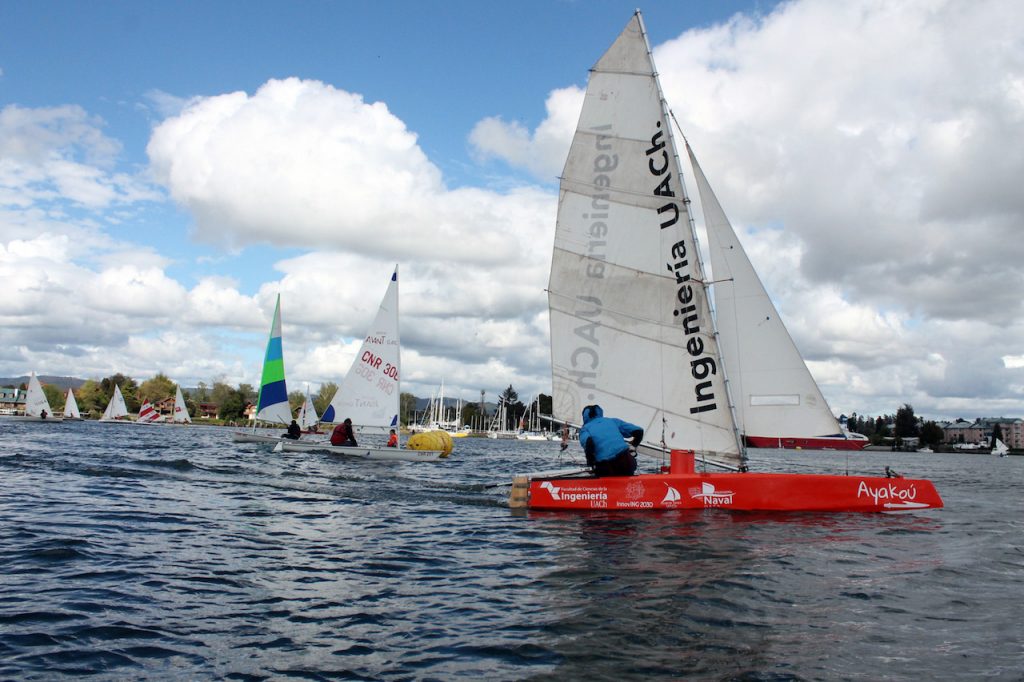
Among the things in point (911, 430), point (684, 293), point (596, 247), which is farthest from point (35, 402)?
point (911, 430)

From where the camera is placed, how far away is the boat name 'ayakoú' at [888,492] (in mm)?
14125

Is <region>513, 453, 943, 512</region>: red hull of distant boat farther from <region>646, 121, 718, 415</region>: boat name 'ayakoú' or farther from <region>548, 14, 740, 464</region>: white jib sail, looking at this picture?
<region>646, 121, 718, 415</region>: boat name 'ayakoú'

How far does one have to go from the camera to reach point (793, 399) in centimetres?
1440

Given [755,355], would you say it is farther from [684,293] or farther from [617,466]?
[617,466]

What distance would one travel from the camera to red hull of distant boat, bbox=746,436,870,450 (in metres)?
13.7

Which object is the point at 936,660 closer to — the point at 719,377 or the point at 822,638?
the point at 822,638

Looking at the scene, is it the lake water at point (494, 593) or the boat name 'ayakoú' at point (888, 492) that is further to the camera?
the boat name 'ayakoú' at point (888, 492)

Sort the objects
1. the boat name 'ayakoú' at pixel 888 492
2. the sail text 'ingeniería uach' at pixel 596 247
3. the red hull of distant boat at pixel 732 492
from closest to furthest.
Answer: the red hull of distant boat at pixel 732 492
the boat name 'ayakoú' at pixel 888 492
the sail text 'ingeniería uach' at pixel 596 247

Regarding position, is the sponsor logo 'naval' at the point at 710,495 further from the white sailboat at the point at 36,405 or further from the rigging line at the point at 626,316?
the white sailboat at the point at 36,405

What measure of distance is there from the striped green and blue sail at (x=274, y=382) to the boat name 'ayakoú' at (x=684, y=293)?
2965 centimetres

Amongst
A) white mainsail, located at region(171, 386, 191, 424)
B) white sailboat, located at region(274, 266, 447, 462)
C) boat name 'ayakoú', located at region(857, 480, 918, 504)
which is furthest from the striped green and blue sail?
white mainsail, located at region(171, 386, 191, 424)

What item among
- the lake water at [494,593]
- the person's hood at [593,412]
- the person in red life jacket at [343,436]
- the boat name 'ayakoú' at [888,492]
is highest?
the person's hood at [593,412]

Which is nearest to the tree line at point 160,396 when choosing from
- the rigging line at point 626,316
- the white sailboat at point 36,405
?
the white sailboat at point 36,405

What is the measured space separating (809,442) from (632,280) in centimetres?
464
